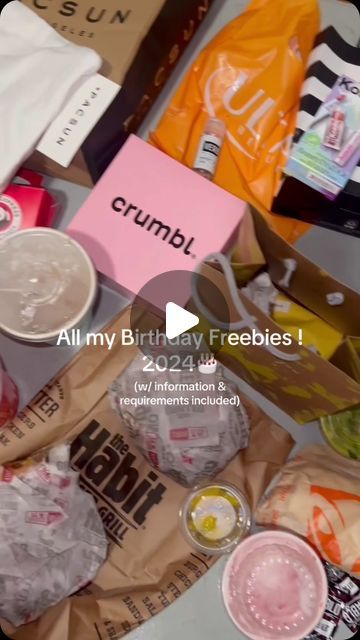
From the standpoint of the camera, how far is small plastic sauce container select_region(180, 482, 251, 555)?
1.05 m

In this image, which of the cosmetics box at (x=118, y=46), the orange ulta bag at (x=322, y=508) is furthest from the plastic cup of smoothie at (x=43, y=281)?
the orange ulta bag at (x=322, y=508)

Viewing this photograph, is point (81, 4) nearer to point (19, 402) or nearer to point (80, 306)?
point (80, 306)

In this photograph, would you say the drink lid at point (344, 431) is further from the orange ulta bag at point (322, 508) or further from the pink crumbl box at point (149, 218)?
the pink crumbl box at point (149, 218)

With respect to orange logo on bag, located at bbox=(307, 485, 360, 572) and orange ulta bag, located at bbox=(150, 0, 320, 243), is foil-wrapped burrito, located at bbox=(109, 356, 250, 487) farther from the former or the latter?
orange ulta bag, located at bbox=(150, 0, 320, 243)

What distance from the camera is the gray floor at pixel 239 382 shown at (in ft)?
3.37

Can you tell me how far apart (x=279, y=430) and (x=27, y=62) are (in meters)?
0.63

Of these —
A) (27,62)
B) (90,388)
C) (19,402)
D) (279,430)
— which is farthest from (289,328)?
(27,62)

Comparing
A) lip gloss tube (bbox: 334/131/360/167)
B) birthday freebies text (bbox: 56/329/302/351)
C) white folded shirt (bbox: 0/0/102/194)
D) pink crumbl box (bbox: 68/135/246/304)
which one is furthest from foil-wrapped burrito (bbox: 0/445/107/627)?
lip gloss tube (bbox: 334/131/360/167)

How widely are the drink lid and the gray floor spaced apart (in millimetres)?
22

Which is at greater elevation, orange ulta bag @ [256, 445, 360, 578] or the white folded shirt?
the white folded shirt

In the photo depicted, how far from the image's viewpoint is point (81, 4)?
3.42 ft

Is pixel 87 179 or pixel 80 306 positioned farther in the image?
pixel 87 179

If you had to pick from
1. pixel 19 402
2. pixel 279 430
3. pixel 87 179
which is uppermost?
pixel 87 179
